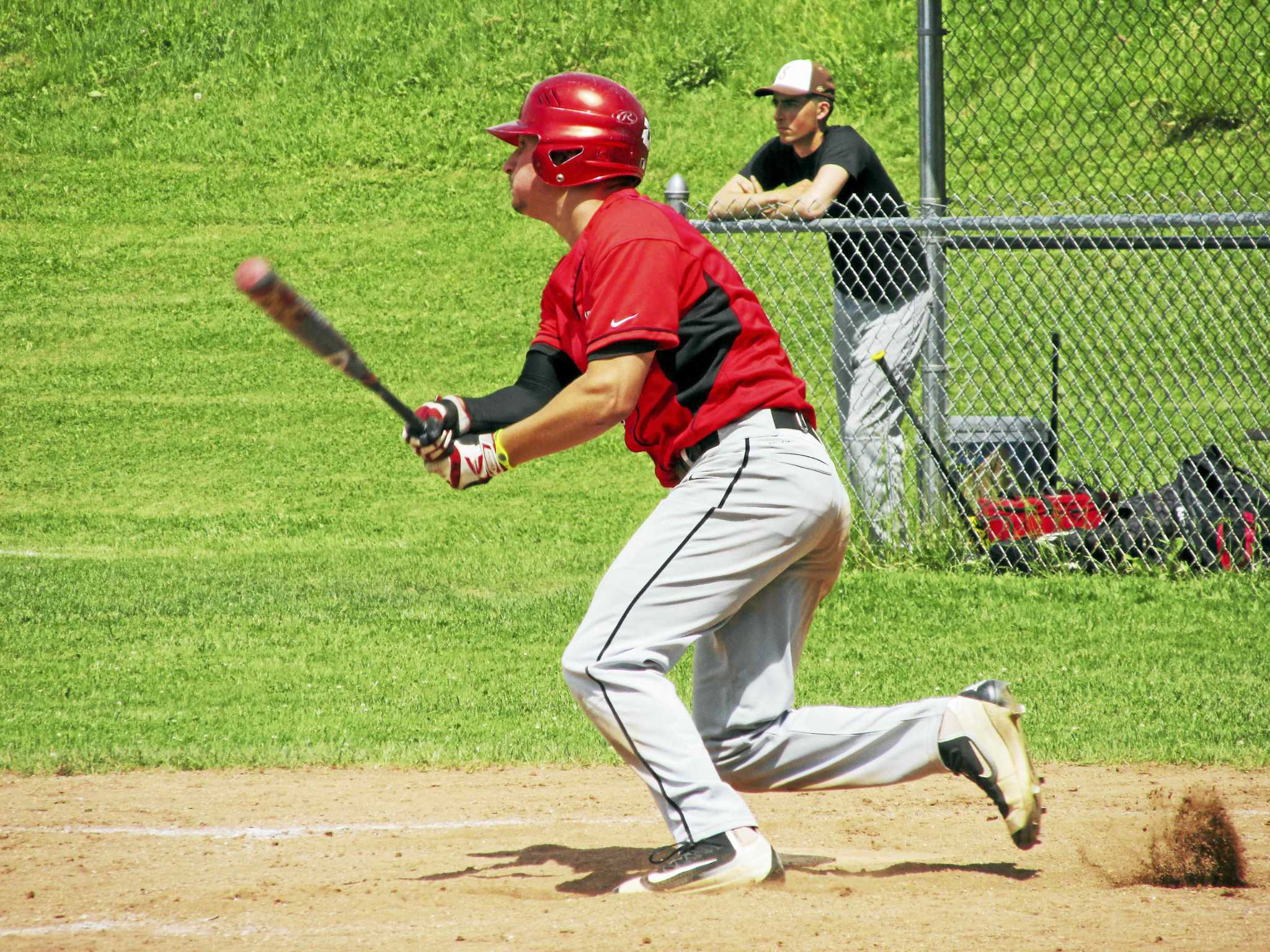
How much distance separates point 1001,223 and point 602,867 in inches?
176

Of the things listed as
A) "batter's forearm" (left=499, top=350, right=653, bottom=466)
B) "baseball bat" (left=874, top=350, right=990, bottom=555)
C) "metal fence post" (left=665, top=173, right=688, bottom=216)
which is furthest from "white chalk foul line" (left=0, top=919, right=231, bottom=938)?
"metal fence post" (left=665, top=173, right=688, bottom=216)

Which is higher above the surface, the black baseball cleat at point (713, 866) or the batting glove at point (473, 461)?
the batting glove at point (473, 461)

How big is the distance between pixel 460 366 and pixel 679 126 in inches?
257

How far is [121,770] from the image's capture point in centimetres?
521

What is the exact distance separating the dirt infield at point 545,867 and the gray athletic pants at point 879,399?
9.16 feet

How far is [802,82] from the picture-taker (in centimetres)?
772

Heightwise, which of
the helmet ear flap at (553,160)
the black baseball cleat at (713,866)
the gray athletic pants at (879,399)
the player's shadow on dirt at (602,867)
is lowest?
Result: the player's shadow on dirt at (602,867)

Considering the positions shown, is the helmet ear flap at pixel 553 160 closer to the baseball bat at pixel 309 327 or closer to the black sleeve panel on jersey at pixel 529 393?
the black sleeve panel on jersey at pixel 529 393

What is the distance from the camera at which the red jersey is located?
139 inches

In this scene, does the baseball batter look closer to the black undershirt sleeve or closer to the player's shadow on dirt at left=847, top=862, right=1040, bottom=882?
the black undershirt sleeve

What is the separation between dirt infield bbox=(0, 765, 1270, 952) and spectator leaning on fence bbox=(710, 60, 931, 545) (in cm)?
283

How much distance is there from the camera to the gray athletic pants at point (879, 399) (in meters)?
7.72

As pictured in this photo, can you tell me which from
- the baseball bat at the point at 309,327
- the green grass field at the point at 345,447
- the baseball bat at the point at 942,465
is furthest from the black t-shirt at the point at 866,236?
Answer: the baseball bat at the point at 309,327

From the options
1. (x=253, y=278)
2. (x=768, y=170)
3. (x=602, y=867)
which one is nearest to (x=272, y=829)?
(x=602, y=867)
